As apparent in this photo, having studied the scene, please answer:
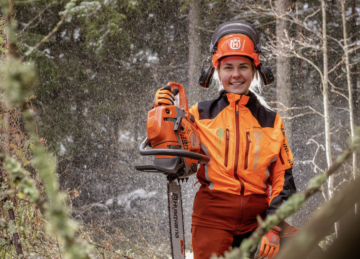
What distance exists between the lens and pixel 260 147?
7.68 feet

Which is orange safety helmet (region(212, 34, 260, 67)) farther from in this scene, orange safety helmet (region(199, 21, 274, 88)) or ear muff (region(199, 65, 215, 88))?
ear muff (region(199, 65, 215, 88))

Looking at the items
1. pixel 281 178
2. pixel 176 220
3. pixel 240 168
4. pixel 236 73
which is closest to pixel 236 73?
pixel 236 73

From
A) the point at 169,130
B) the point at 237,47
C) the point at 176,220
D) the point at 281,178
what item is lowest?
the point at 176,220

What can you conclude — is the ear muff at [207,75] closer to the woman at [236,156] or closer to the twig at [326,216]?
the woman at [236,156]

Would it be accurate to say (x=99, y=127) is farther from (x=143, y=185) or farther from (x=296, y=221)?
(x=296, y=221)

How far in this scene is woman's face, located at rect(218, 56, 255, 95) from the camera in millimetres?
2436

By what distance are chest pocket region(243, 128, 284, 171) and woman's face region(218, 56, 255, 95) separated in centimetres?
34

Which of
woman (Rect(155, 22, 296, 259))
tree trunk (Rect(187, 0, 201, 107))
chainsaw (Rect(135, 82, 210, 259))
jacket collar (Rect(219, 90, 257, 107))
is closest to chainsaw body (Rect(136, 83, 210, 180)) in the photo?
chainsaw (Rect(135, 82, 210, 259))

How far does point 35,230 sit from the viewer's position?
3.34m

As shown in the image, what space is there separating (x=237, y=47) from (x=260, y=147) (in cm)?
74

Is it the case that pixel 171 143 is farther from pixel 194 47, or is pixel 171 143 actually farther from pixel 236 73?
pixel 194 47

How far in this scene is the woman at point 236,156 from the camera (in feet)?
7.34

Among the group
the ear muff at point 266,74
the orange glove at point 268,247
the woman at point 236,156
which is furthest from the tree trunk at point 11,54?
the ear muff at point 266,74

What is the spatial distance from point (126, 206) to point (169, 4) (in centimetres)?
784
